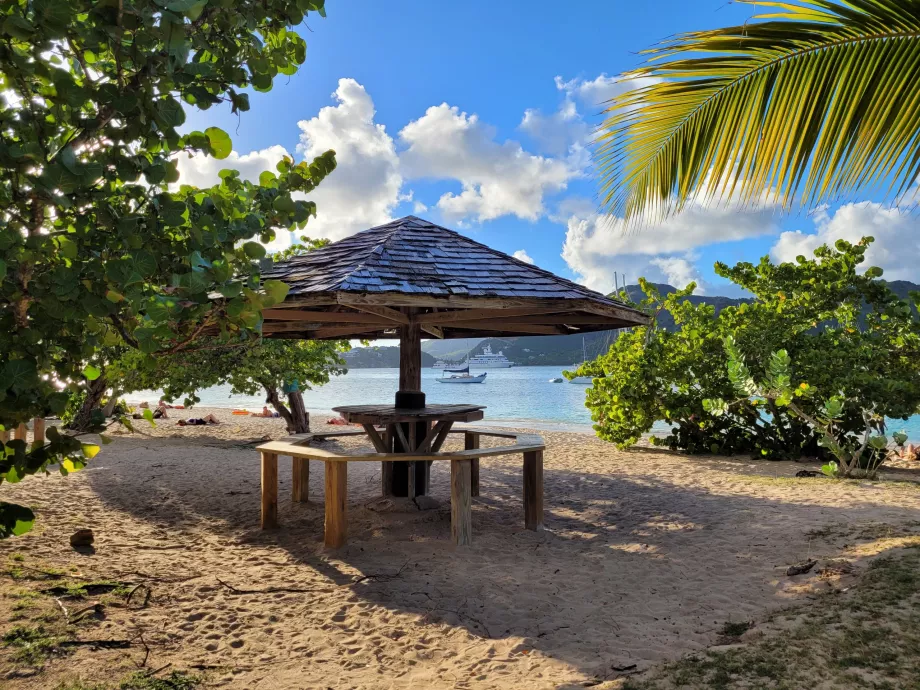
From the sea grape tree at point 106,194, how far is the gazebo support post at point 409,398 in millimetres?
3431

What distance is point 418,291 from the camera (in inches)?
183

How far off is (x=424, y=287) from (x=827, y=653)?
3.38 metres

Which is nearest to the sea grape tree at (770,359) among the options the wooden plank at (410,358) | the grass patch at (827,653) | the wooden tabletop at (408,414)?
the wooden tabletop at (408,414)

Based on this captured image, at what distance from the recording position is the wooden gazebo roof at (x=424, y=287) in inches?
183

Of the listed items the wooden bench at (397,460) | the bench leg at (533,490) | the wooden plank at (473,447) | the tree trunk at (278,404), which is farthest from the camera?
the tree trunk at (278,404)

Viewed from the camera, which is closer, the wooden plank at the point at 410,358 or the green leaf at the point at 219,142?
the green leaf at the point at 219,142

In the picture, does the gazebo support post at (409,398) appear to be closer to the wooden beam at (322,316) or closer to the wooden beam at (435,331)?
the wooden beam at (322,316)

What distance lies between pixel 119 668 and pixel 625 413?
10.2m

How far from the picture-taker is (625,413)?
1188 centimetres

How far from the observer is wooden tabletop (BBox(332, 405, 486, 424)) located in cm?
540

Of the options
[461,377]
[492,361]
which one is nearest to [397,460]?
A: [461,377]

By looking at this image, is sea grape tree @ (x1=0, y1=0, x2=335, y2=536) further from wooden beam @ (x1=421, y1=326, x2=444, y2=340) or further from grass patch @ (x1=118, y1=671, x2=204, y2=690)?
wooden beam @ (x1=421, y1=326, x2=444, y2=340)

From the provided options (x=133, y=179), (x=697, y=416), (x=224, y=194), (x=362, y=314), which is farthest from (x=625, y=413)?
(x=133, y=179)

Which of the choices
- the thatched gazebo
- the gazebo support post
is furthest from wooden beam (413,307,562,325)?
the gazebo support post
